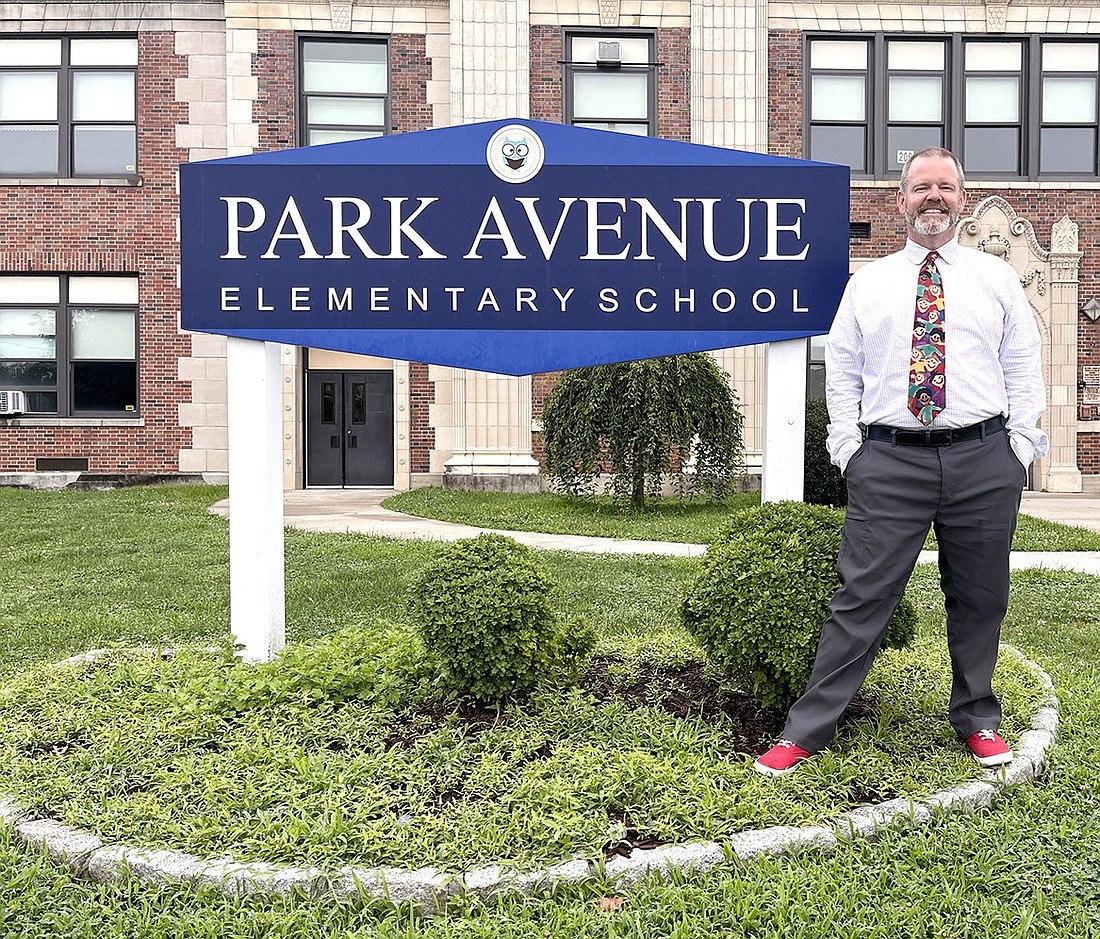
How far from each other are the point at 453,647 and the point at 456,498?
10582 millimetres

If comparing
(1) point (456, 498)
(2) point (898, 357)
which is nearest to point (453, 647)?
(2) point (898, 357)

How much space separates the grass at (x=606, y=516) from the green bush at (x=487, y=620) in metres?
5.57

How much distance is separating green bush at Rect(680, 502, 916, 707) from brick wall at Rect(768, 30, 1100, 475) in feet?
45.2

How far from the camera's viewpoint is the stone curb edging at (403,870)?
2736mm

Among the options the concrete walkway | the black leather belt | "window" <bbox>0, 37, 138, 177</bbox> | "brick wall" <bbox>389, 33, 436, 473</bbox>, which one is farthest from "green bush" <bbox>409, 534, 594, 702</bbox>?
"window" <bbox>0, 37, 138, 177</bbox>

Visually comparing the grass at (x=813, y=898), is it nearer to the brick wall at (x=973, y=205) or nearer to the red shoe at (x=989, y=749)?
the red shoe at (x=989, y=749)

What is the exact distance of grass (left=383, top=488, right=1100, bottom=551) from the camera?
10.3m

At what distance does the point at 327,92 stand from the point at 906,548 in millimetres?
15403

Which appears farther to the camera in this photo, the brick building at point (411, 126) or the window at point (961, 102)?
the window at point (961, 102)

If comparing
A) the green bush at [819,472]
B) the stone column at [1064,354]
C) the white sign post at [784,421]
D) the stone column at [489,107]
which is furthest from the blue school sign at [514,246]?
the stone column at [1064,354]

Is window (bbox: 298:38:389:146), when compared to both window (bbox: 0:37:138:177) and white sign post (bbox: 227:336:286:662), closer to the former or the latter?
window (bbox: 0:37:138:177)

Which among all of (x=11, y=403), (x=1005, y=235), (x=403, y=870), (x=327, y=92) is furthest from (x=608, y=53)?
(x=403, y=870)

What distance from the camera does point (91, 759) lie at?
11.7 feet

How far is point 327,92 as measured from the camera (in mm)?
16562
